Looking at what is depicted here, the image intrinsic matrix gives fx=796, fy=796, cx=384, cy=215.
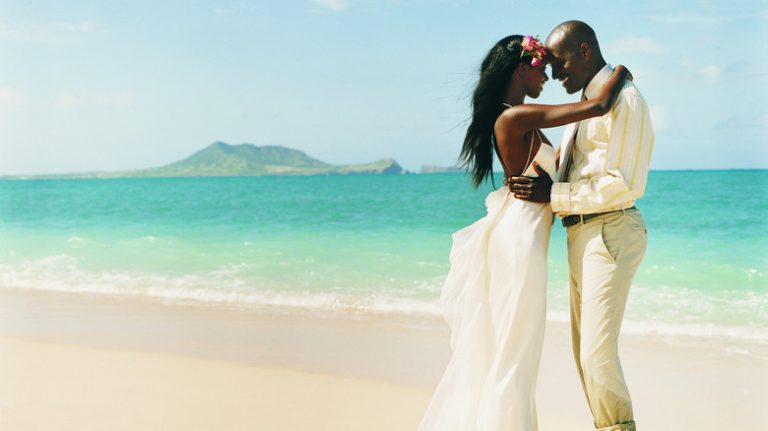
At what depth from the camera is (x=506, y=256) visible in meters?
3.35

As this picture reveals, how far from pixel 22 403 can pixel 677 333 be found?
17.3 feet

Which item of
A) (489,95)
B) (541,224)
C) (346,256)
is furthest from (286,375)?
(346,256)

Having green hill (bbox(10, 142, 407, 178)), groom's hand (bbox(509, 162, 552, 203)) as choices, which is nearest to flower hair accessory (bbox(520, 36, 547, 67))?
groom's hand (bbox(509, 162, 552, 203))

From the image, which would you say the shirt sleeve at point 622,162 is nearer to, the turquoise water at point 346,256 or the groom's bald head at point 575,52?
the groom's bald head at point 575,52

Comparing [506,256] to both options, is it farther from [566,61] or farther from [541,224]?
[566,61]

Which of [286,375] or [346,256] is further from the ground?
[286,375]

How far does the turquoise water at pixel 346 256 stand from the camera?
29.2 feet

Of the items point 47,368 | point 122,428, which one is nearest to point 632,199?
point 122,428

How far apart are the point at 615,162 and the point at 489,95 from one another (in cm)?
60

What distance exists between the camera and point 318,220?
88.7ft

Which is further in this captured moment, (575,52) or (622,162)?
(575,52)

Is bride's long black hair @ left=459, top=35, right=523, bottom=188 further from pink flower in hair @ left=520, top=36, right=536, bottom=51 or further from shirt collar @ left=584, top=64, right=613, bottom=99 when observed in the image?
shirt collar @ left=584, top=64, right=613, bottom=99

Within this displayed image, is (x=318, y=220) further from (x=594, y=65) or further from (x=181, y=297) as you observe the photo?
(x=594, y=65)

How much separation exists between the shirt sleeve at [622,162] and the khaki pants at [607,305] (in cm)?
12
